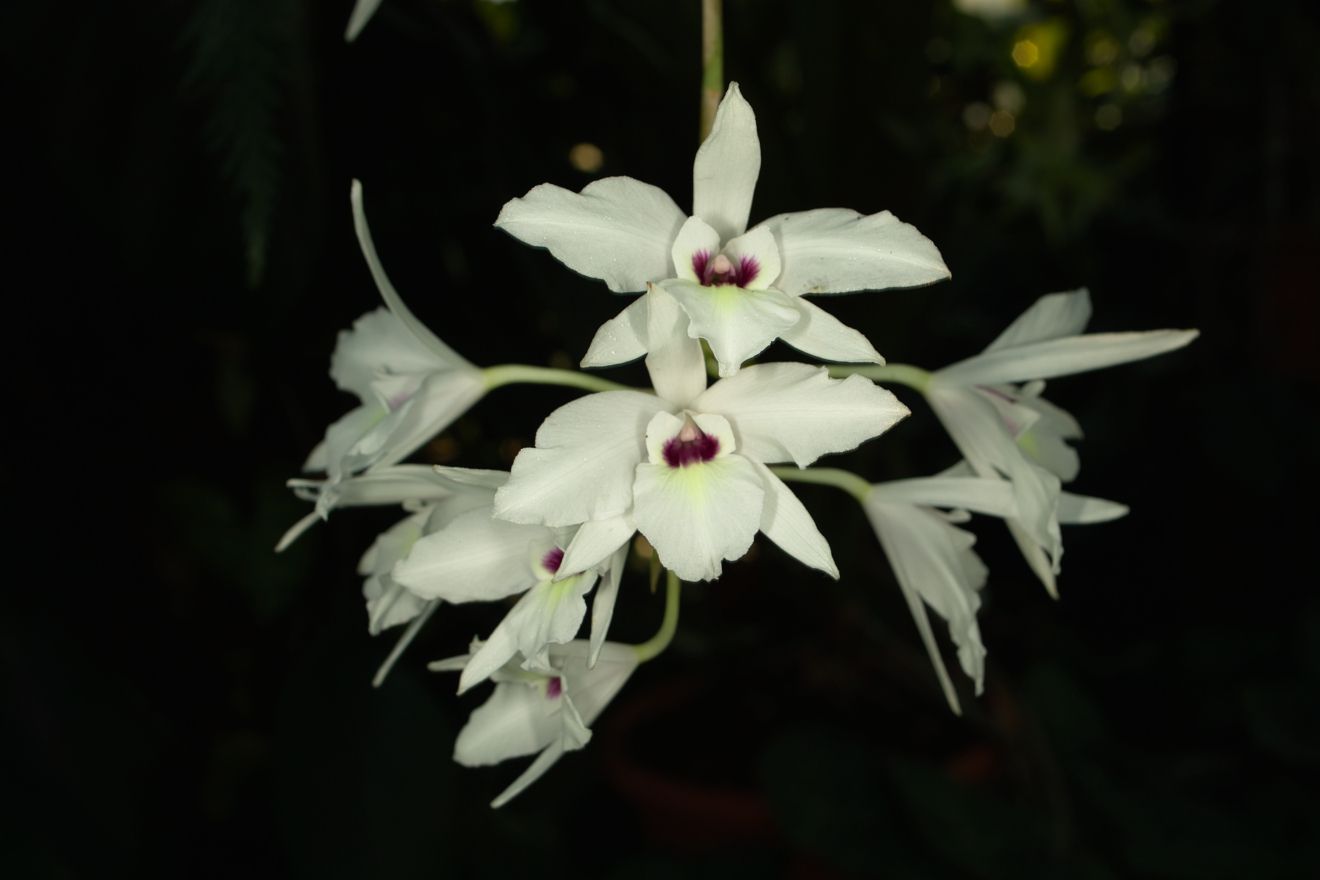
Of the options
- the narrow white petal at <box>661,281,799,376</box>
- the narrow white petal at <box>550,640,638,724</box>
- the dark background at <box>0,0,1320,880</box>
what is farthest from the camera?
the dark background at <box>0,0,1320,880</box>

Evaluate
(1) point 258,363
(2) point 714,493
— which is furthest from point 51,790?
(2) point 714,493

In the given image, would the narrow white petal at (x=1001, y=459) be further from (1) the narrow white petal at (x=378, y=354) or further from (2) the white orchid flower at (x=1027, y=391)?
(1) the narrow white petal at (x=378, y=354)

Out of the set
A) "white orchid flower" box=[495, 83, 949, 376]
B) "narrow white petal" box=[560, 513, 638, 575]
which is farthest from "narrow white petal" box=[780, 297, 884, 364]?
"narrow white petal" box=[560, 513, 638, 575]

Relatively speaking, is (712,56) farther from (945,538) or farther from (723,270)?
(945,538)

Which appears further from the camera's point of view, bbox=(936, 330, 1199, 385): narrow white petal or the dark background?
the dark background

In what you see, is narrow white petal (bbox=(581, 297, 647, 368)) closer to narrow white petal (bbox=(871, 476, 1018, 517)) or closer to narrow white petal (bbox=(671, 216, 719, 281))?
narrow white petal (bbox=(671, 216, 719, 281))

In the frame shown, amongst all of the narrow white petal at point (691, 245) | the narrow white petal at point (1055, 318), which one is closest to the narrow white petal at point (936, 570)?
the narrow white petal at point (1055, 318)

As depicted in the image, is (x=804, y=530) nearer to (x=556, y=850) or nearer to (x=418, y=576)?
(x=418, y=576)

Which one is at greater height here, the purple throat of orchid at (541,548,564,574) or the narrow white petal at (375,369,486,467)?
the narrow white petal at (375,369,486,467)
